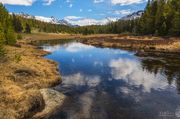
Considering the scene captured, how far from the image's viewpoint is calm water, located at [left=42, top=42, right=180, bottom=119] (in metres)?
20.9

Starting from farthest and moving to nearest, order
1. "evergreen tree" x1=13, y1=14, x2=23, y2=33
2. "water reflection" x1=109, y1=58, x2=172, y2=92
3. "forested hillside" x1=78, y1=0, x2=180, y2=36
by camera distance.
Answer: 1. "evergreen tree" x1=13, y1=14, x2=23, y2=33
2. "forested hillside" x1=78, y1=0, x2=180, y2=36
3. "water reflection" x1=109, y1=58, x2=172, y2=92

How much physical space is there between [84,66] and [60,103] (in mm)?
21109

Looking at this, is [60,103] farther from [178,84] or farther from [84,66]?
[84,66]

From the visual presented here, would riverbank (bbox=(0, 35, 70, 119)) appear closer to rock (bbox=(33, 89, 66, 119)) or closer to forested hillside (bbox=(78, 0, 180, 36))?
rock (bbox=(33, 89, 66, 119))

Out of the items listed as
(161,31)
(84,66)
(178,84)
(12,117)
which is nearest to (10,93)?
(12,117)

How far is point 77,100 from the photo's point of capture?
2427cm

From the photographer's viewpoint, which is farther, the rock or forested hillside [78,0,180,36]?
forested hillside [78,0,180,36]

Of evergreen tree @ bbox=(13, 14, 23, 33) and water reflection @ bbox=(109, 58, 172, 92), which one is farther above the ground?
evergreen tree @ bbox=(13, 14, 23, 33)

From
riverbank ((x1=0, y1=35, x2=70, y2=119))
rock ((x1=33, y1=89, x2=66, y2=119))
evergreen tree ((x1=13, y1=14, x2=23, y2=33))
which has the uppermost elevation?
evergreen tree ((x1=13, y1=14, x2=23, y2=33))

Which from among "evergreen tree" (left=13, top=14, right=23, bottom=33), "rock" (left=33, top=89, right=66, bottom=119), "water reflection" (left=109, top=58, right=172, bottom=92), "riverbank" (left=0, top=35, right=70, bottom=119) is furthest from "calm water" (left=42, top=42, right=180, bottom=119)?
"evergreen tree" (left=13, top=14, right=23, bottom=33)

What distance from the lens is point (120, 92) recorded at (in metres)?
27.2

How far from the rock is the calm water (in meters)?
0.62

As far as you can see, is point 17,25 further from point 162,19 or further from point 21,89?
point 21,89

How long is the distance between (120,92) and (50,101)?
27.4 ft
